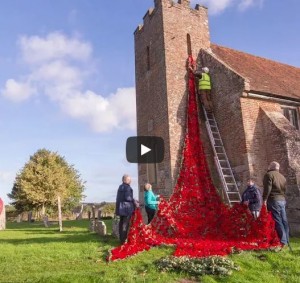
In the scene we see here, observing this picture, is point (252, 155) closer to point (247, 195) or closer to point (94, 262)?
point (247, 195)

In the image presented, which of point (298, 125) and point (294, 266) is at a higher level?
point (298, 125)

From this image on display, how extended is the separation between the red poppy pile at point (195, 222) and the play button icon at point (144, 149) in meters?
1.60

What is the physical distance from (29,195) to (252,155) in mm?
28761

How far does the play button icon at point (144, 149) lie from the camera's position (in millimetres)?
16203

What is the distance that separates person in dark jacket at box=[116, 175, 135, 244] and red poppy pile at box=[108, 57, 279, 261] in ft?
0.80

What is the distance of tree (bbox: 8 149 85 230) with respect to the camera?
37.0m

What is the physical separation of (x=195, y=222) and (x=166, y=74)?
701 centimetres

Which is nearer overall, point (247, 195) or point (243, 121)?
point (247, 195)

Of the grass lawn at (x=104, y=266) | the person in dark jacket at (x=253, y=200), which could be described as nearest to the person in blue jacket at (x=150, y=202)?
the grass lawn at (x=104, y=266)

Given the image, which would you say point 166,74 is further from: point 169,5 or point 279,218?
point 279,218

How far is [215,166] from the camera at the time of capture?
15156mm

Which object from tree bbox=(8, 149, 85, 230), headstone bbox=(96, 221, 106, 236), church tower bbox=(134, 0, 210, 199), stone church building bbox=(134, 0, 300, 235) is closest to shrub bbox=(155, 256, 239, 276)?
headstone bbox=(96, 221, 106, 236)

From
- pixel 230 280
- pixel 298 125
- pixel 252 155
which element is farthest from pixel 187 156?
pixel 230 280

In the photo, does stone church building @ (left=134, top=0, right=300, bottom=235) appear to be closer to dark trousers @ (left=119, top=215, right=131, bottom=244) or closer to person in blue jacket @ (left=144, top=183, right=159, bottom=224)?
person in blue jacket @ (left=144, top=183, right=159, bottom=224)
